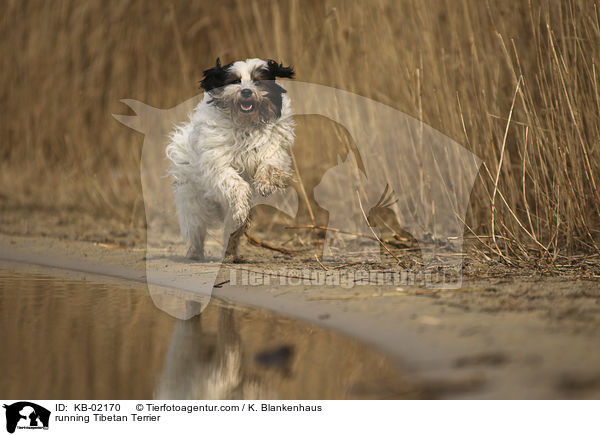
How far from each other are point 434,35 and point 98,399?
356 centimetres

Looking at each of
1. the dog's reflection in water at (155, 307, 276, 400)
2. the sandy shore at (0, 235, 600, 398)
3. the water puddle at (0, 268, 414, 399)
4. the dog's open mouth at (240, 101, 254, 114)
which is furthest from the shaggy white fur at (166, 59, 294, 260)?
the dog's reflection in water at (155, 307, 276, 400)

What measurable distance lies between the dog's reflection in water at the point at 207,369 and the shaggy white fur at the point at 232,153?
1.67 meters

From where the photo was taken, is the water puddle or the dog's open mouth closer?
the water puddle

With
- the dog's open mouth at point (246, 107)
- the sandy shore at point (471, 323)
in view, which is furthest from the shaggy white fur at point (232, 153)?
the sandy shore at point (471, 323)

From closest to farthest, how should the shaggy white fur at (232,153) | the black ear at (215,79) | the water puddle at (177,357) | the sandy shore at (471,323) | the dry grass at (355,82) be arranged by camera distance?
the sandy shore at (471,323) < the water puddle at (177,357) < the dry grass at (355,82) < the shaggy white fur at (232,153) < the black ear at (215,79)

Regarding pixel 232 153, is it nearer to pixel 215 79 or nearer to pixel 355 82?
pixel 215 79

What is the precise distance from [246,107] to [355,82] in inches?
47.3

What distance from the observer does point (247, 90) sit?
4793 mm

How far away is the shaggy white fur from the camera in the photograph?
480 centimetres

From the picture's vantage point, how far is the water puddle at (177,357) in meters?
2.43

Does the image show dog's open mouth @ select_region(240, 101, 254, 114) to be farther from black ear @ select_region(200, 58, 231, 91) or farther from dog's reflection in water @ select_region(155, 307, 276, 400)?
dog's reflection in water @ select_region(155, 307, 276, 400)

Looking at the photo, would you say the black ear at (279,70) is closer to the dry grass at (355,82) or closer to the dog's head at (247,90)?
the dog's head at (247,90)

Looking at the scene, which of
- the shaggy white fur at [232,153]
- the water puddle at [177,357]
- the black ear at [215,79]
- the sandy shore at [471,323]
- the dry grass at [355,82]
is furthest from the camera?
the black ear at [215,79]

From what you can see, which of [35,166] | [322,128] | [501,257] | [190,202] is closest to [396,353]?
[501,257]
